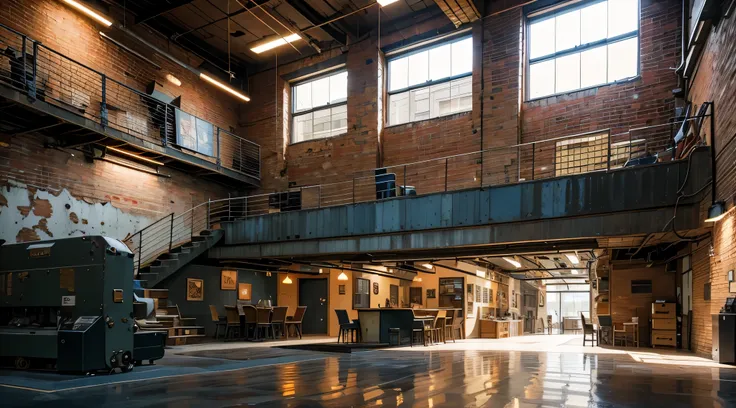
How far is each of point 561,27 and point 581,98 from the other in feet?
7.32

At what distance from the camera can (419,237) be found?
40.5 feet

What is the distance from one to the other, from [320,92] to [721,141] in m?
13.1

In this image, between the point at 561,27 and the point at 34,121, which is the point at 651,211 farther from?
the point at 34,121

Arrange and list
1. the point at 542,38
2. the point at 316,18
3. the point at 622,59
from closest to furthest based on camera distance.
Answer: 1. the point at 622,59
2. the point at 542,38
3. the point at 316,18

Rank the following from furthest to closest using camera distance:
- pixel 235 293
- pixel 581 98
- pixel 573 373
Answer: pixel 235 293 → pixel 581 98 → pixel 573 373

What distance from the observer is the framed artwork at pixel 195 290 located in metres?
15.0

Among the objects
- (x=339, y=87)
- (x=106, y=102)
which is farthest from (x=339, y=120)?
(x=106, y=102)

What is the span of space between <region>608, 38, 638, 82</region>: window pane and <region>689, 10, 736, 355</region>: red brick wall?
9.78ft

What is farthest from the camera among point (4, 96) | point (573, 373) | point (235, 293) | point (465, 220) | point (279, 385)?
point (235, 293)

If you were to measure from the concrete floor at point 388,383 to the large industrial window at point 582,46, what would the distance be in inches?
294

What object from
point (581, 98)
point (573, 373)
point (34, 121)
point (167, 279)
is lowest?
point (573, 373)

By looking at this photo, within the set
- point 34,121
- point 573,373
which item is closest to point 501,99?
point 573,373

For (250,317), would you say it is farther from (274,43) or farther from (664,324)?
(664,324)

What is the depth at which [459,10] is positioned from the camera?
48.8 feet
